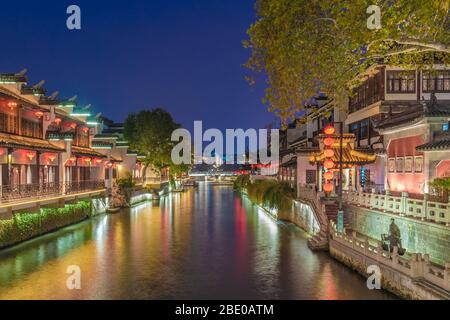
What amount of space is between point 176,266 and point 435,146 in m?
13.4

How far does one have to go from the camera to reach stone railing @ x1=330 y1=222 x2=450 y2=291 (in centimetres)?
1309

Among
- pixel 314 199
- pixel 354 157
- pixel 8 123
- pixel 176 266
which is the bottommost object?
pixel 176 266

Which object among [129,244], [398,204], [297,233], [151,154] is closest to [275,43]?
[398,204]

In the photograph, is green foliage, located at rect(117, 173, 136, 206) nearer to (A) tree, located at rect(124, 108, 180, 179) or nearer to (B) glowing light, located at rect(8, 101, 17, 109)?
(A) tree, located at rect(124, 108, 180, 179)

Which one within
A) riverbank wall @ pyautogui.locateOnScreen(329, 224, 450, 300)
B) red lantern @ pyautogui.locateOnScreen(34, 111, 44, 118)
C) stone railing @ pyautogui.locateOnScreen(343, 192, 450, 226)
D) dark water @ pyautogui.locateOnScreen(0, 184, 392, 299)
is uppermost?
red lantern @ pyautogui.locateOnScreen(34, 111, 44, 118)

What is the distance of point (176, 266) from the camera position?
71.3 ft

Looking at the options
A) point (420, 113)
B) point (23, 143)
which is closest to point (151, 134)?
point (23, 143)

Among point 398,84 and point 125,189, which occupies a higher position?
point 398,84

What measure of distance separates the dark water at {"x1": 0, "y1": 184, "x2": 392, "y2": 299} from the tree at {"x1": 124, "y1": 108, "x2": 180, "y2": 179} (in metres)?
33.6

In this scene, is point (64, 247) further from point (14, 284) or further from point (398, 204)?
point (398, 204)

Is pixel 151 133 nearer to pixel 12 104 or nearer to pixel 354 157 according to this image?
pixel 12 104

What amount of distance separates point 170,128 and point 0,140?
44.8m

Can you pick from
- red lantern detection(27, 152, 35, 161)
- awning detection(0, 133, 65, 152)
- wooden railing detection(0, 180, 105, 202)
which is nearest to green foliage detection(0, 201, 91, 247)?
wooden railing detection(0, 180, 105, 202)

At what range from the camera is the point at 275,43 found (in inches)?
569
